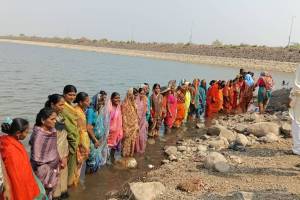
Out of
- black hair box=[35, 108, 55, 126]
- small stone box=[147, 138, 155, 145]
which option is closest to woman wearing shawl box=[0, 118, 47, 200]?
black hair box=[35, 108, 55, 126]

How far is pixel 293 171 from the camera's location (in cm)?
697

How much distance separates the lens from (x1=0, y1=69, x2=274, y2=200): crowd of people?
13.7ft

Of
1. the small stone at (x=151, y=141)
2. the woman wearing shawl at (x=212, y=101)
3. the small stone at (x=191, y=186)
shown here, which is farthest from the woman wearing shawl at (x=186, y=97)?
the small stone at (x=191, y=186)

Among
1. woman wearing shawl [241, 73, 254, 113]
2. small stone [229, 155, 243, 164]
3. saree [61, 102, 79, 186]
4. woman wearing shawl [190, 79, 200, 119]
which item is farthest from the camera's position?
woman wearing shawl [241, 73, 254, 113]

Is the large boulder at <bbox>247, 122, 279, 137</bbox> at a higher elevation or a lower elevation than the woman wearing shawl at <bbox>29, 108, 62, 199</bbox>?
lower

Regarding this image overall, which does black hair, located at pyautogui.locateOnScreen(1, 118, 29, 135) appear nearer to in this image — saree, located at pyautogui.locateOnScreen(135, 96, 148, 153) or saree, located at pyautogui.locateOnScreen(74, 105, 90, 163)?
saree, located at pyautogui.locateOnScreen(74, 105, 90, 163)

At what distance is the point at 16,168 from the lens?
13.3 ft

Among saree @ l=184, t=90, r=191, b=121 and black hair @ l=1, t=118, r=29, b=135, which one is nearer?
black hair @ l=1, t=118, r=29, b=135

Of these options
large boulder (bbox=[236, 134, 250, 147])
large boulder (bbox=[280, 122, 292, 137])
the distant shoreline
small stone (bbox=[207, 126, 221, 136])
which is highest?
large boulder (bbox=[280, 122, 292, 137])

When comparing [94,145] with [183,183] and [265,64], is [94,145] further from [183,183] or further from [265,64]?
[265,64]

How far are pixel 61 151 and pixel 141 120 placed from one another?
3.55 metres

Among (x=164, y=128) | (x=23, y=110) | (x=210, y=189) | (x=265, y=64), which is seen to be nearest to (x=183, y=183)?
(x=210, y=189)

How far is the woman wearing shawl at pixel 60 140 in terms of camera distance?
5383mm

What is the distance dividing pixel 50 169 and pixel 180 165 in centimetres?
329
